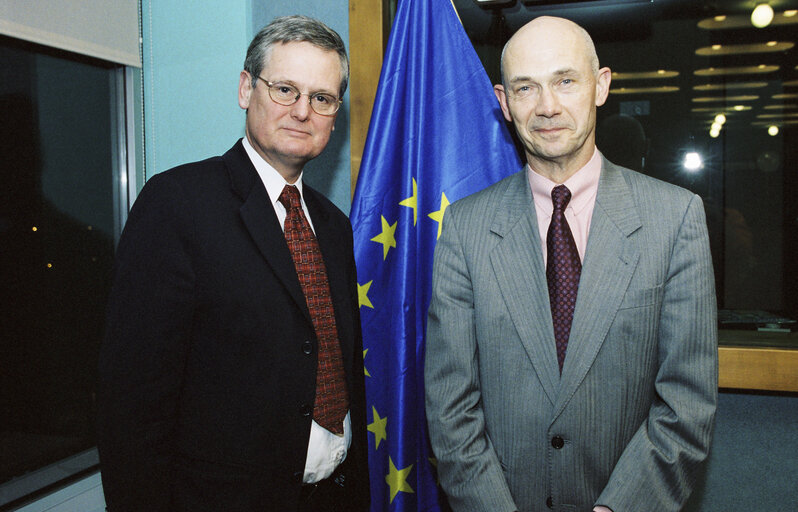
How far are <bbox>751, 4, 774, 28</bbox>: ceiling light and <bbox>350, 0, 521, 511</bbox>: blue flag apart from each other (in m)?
1.86

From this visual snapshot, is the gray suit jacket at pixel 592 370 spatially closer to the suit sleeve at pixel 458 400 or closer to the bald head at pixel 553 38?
the suit sleeve at pixel 458 400

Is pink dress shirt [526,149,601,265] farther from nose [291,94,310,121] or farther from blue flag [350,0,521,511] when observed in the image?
nose [291,94,310,121]

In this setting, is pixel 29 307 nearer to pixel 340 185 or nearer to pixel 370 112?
pixel 340 185

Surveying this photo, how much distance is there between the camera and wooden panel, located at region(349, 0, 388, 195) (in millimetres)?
1960

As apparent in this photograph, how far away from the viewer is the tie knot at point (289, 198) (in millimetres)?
1313

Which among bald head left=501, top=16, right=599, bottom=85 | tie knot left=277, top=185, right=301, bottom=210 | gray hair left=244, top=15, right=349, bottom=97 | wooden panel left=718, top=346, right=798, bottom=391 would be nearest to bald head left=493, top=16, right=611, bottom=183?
bald head left=501, top=16, right=599, bottom=85

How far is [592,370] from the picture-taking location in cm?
117

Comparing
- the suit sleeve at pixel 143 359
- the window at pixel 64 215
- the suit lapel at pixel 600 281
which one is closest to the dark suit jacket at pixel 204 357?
the suit sleeve at pixel 143 359

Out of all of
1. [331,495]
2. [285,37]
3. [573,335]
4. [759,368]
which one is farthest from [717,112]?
[331,495]

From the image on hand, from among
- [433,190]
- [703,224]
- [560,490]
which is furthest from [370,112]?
[560,490]

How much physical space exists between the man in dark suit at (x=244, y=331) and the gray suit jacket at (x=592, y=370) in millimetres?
288

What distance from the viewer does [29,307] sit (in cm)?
233

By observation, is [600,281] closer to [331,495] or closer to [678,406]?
[678,406]

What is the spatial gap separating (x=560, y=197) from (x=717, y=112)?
2833 millimetres
